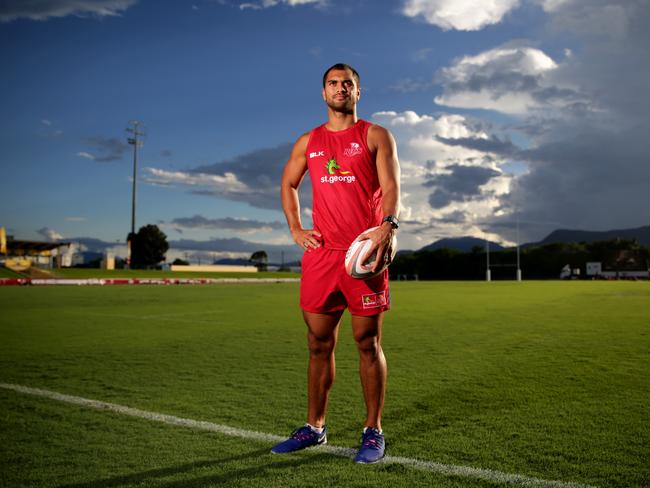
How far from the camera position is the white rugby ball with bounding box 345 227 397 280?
344 centimetres

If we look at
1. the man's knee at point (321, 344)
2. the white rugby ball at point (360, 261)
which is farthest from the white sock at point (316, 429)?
the white rugby ball at point (360, 261)

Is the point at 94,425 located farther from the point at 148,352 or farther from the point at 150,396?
the point at 148,352

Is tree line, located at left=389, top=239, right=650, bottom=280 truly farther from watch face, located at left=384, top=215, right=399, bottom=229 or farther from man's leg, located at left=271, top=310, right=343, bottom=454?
watch face, located at left=384, top=215, right=399, bottom=229

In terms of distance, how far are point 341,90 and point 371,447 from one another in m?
2.28

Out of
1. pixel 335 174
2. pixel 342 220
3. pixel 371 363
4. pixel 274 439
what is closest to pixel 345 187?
pixel 335 174

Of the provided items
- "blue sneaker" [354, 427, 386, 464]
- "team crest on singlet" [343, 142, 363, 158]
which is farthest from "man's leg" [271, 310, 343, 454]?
"team crest on singlet" [343, 142, 363, 158]

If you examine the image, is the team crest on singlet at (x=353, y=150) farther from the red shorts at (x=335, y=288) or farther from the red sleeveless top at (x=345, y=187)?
the red shorts at (x=335, y=288)

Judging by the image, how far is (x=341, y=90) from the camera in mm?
3734

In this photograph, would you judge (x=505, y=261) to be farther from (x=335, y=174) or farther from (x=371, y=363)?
(x=335, y=174)

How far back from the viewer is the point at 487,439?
381 cm

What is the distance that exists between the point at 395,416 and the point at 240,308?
1260 cm

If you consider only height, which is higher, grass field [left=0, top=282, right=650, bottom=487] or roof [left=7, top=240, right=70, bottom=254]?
roof [left=7, top=240, right=70, bottom=254]

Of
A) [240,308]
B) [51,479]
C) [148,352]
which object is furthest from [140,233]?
[51,479]

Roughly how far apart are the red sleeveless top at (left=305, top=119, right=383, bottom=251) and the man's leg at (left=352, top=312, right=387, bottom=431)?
516mm
